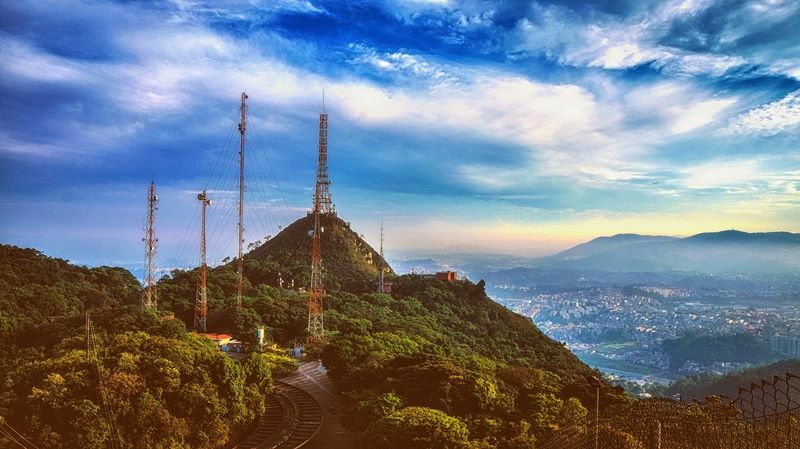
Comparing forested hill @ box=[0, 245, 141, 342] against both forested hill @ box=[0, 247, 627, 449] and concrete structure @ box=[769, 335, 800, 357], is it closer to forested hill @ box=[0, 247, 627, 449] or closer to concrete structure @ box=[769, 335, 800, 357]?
forested hill @ box=[0, 247, 627, 449]

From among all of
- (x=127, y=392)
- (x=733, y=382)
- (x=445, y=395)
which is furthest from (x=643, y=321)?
(x=127, y=392)

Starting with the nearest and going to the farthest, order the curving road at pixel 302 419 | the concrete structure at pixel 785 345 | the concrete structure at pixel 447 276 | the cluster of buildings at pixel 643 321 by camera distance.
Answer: the curving road at pixel 302 419 → the concrete structure at pixel 447 276 → the concrete structure at pixel 785 345 → the cluster of buildings at pixel 643 321

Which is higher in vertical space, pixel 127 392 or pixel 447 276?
pixel 447 276

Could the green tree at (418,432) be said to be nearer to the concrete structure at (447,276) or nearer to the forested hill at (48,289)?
the forested hill at (48,289)

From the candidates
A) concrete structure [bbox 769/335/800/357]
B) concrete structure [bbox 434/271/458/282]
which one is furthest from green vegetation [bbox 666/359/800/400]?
concrete structure [bbox 769/335/800/357]

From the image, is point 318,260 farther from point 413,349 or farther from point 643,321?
point 643,321

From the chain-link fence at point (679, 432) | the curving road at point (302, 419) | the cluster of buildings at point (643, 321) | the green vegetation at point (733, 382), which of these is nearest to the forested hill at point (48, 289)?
the curving road at point (302, 419)
